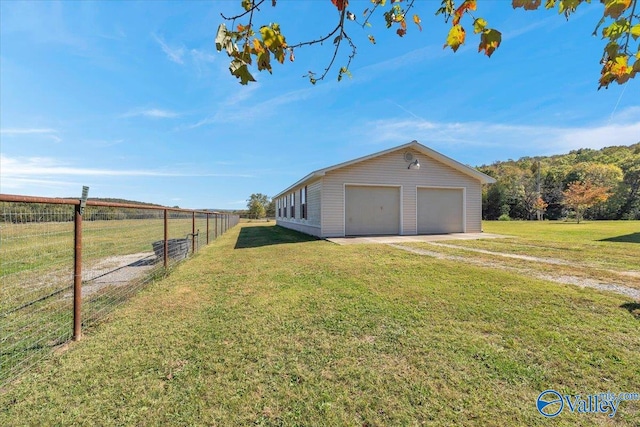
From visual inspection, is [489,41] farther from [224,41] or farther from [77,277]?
[77,277]

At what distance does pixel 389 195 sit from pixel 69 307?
11.2 metres

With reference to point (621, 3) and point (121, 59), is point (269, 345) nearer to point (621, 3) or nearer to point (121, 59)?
point (621, 3)

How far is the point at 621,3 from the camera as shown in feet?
4.48

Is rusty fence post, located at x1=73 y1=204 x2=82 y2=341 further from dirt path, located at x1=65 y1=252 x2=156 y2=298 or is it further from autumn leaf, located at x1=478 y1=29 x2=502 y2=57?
autumn leaf, located at x1=478 y1=29 x2=502 y2=57

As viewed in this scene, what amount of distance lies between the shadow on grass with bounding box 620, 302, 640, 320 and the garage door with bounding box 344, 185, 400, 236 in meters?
9.08

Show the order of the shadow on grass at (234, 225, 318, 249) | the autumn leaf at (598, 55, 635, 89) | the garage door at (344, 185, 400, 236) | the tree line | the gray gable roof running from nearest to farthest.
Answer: the autumn leaf at (598, 55, 635, 89)
the shadow on grass at (234, 225, 318, 249)
the gray gable roof
the garage door at (344, 185, 400, 236)
the tree line

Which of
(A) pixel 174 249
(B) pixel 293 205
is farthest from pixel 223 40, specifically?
(B) pixel 293 205

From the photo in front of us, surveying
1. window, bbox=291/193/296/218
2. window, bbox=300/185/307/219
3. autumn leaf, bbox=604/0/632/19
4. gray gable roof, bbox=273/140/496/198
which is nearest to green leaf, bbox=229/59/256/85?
autumn leaf, bbox=604/0/632/19

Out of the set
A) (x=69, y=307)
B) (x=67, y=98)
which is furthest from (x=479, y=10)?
(x=67, y=98)

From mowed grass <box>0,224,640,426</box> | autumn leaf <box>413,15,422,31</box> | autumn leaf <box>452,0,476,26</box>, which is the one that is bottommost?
mowed grass <box>0,224,640,426</box>

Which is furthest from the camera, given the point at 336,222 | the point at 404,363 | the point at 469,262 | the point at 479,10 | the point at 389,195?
the point at 389,195

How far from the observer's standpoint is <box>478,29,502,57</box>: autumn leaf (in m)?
1.59

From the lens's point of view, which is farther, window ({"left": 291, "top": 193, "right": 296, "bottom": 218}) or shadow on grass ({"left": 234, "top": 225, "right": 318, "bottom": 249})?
window ({"left": 291, "top": 193, "right": 296, "bottom": 218})

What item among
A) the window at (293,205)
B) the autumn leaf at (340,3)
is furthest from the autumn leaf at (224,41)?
the window at (293,205)
